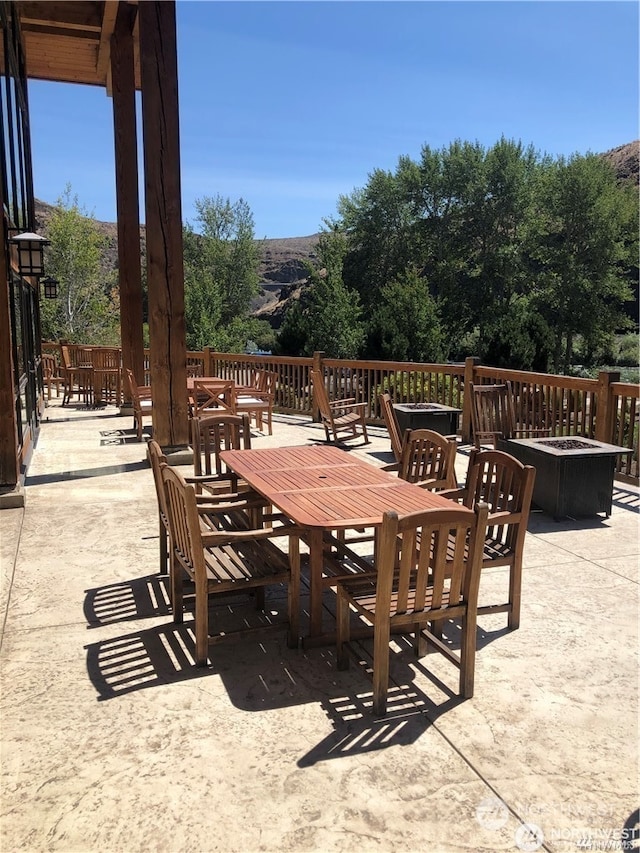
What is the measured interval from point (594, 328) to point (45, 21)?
26620 mm

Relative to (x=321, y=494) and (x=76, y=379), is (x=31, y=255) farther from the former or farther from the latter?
(x=321, y=494)

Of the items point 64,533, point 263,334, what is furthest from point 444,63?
point 263,334

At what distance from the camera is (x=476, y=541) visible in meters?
2.44

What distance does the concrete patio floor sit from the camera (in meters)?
1.84

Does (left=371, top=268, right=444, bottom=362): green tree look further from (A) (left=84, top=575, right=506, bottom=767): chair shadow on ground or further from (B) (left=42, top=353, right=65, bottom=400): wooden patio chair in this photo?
(A) (left=84, top=575, right=506, bottom=767): chair shadow on ground

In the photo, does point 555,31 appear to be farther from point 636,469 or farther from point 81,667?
point 81,667

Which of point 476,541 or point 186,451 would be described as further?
point 186,451

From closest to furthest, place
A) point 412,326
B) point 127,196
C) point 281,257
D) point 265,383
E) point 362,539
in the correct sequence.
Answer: point 362,539 → point 265,383 → point 127,196 → point 412,326 → point 281,257

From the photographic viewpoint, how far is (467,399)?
8.05 m

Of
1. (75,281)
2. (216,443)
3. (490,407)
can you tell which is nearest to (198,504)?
(216,443)

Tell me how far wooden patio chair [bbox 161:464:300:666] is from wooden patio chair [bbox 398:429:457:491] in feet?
3.35

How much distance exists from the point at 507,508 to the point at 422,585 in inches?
41.4

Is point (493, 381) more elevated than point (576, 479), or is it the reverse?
point (493, 381)

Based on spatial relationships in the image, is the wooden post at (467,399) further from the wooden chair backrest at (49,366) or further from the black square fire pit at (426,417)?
the wooden chair backrest at (49,366)
